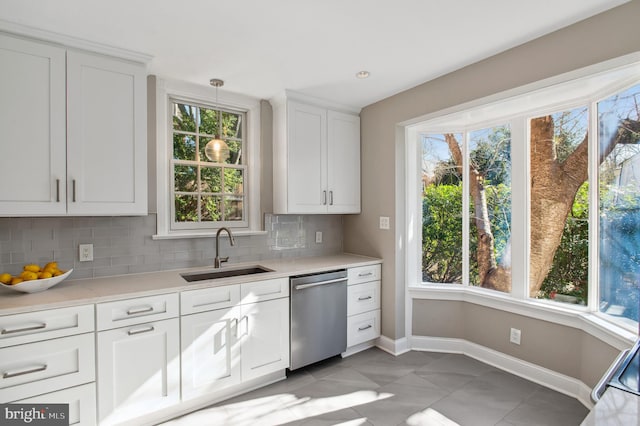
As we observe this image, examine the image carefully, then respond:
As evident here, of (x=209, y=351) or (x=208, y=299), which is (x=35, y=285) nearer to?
(x=208, y=299)

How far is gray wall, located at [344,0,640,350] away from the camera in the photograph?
183 cm

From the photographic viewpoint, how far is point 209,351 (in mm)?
2312

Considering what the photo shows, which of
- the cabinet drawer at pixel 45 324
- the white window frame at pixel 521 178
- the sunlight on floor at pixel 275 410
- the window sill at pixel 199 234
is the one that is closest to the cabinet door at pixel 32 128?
the cabinet drawer at pixel 45 324

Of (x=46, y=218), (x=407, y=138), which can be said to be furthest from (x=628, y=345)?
(x=46, y=218)

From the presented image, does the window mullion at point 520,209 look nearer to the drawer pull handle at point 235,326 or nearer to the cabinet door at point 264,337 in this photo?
the cabinet door at point 264,337

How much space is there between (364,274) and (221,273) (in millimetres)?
1325

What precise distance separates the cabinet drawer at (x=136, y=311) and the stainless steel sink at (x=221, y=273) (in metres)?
0.40

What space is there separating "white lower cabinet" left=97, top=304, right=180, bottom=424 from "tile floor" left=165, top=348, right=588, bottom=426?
256 millimetres

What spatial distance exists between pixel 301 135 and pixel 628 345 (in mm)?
2793

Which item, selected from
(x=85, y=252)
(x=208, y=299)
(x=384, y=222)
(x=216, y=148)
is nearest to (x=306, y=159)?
(x=216, y=148)

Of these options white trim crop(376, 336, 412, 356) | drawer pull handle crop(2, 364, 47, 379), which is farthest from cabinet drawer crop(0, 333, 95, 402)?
white trim crop(376, 336, 412, 356)

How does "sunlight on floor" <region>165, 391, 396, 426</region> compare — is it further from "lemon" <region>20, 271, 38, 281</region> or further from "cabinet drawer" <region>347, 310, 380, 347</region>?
"lemon" <region>20, 271, 38, 281</region>

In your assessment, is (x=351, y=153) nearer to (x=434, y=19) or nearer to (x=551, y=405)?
(x=434, y=19)

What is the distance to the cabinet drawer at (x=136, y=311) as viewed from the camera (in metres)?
1.94
